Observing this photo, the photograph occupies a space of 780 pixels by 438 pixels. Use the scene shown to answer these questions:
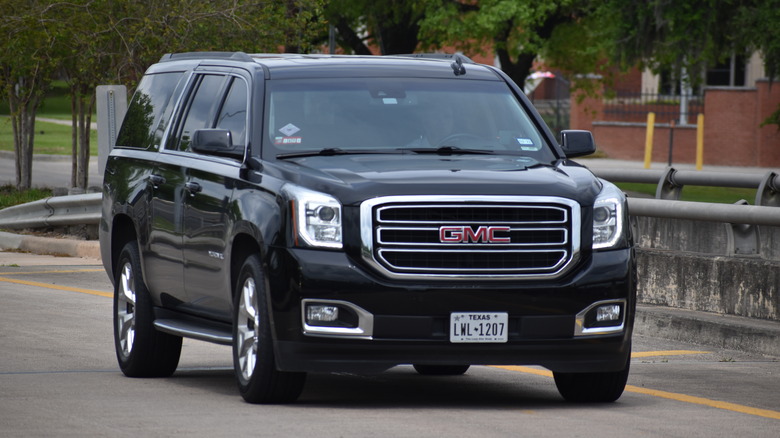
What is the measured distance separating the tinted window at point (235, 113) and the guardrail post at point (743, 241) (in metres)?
5.05

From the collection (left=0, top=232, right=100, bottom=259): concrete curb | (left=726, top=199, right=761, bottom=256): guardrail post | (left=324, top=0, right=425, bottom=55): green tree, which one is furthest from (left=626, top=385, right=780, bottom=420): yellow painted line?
(left=324, top=0, right=425, bottom=55): green tree

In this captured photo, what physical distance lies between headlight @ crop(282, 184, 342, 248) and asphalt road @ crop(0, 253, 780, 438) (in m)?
0.86

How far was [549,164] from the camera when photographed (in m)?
8.65

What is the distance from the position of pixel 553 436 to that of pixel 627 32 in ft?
64.1

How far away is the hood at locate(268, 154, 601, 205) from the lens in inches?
305

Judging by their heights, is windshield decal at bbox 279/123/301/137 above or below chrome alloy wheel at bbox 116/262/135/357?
above

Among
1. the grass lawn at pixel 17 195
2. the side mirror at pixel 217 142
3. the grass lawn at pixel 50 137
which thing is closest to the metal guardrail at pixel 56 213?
the grass lawn at pixel 17 195

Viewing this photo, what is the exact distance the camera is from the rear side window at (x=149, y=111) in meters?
10.1

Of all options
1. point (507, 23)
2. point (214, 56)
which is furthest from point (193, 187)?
point (507, 23)

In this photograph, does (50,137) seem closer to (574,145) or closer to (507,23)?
(507,23)

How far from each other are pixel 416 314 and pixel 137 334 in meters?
2.53

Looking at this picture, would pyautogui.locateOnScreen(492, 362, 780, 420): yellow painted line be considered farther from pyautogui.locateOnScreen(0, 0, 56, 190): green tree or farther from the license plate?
pyautogui.locateOnScreen(0, 0, 56, 190): green tree

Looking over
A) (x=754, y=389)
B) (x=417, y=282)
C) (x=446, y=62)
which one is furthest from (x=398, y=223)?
(x=754, y=389)

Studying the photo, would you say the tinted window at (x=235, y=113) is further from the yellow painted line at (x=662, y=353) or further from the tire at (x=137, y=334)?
the yellow painted line at (x=662, y=353)
